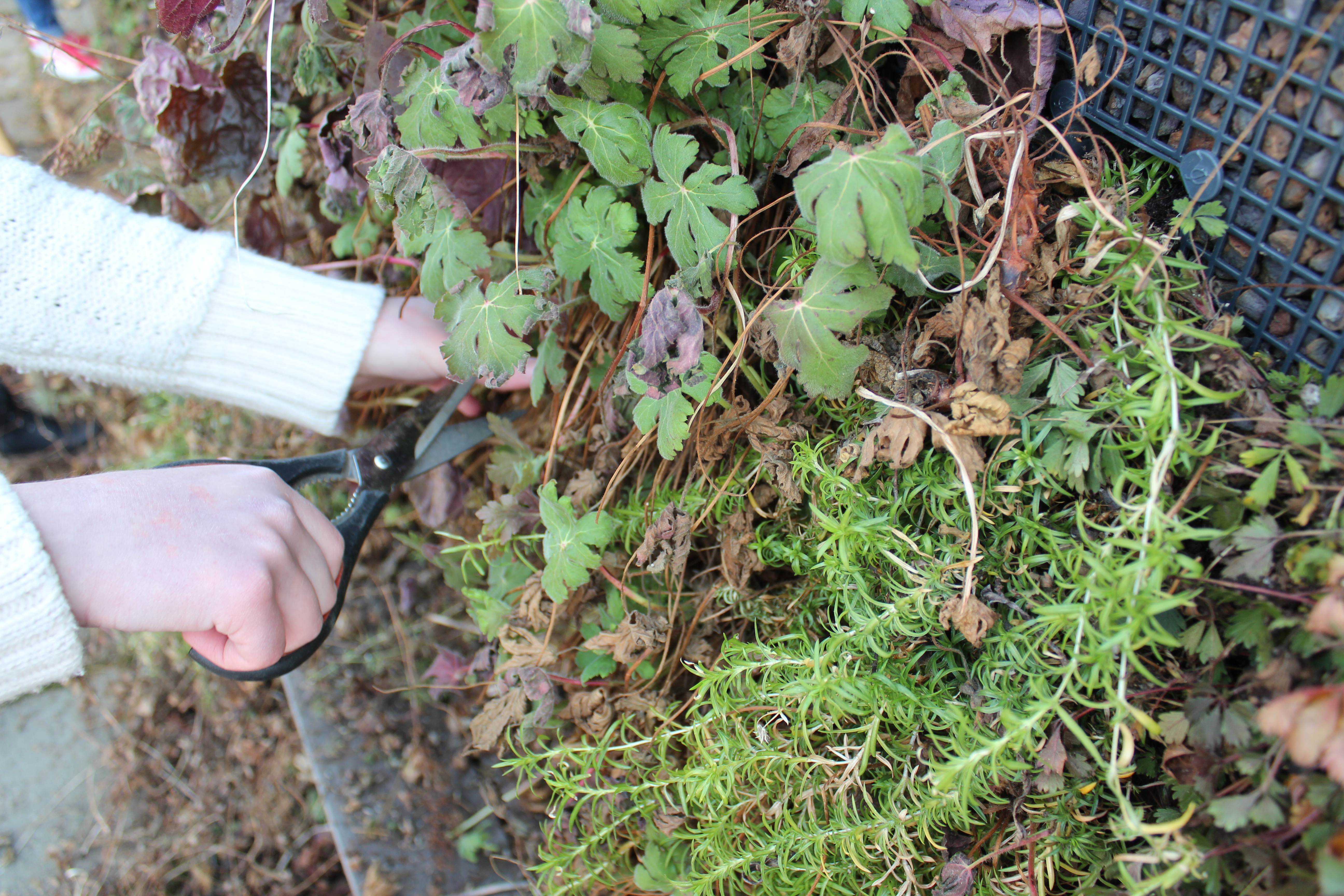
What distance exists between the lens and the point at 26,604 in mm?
1163

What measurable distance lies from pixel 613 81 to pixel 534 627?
1.00 m

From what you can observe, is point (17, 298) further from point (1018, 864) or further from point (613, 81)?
point (1018, 864)

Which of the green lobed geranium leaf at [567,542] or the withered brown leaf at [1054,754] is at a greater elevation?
the withered brown leaf at [1054,754]

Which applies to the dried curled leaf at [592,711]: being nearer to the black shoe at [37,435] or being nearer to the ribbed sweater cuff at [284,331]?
the ribbed sweater cuff at [284,331]

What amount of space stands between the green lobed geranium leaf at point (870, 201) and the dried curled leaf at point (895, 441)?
0.22m

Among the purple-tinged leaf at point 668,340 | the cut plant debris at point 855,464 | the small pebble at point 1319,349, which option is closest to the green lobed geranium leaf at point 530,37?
the cut plant debris at point 855,464

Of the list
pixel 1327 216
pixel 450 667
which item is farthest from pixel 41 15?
pixel 1327 216

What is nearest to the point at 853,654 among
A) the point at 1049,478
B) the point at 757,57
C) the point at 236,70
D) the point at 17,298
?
the point at 1049,478

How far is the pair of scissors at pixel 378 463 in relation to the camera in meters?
1.53

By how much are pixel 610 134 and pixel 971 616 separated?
0.92m

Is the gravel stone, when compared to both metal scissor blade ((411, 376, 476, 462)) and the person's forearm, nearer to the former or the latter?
metal scissor blade ((411, 376, 476, 462))

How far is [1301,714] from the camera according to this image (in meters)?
0.77

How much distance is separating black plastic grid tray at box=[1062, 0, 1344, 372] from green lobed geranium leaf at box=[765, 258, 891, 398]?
47cm

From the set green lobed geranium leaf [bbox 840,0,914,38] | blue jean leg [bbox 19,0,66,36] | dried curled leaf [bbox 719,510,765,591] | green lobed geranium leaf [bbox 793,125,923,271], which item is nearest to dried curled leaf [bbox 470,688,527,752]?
dried curled leaf [bbox 719,510,765,591]
